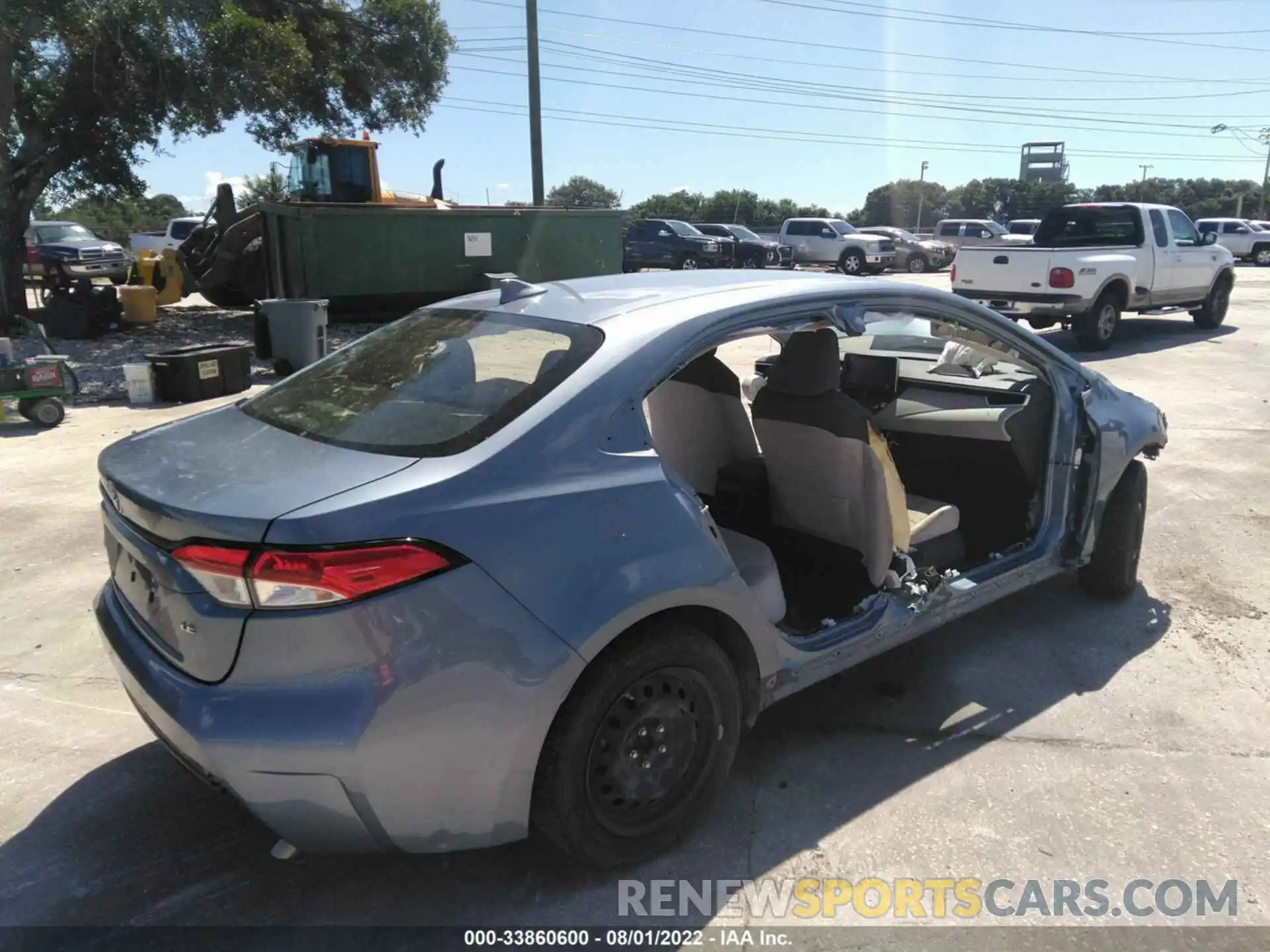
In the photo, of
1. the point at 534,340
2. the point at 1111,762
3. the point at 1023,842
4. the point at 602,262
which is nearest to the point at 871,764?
the point at 1023,842

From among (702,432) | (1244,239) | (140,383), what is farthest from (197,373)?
(1244,239)

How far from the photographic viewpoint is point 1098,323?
12.7 metres

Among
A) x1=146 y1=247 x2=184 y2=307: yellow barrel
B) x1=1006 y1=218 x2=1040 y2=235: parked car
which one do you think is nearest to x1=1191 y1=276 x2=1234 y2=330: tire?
x1=1006 y1=218 x2=1040 y2=235: parked car

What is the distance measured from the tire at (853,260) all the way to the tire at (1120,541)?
2600cm

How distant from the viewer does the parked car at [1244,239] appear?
120 feet

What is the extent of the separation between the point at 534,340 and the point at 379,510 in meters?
0.88

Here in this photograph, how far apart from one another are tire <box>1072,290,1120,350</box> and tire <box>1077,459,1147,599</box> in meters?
9.39

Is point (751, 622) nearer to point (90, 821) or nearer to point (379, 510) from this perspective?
point (379, 510)

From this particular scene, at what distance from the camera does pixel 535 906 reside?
2451 mm

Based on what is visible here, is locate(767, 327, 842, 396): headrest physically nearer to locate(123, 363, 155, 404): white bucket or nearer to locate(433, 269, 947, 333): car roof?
locate(433, 269, 947, 333): car roof

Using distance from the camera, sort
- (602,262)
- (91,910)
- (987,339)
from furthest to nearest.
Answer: (602,262) → (987,339) → (91,910)

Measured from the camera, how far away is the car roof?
8.93ft

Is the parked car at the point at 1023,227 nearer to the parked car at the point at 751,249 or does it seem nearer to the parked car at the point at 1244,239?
the parked car at the point at 751,249

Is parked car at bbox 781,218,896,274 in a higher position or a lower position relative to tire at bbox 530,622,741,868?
higher
